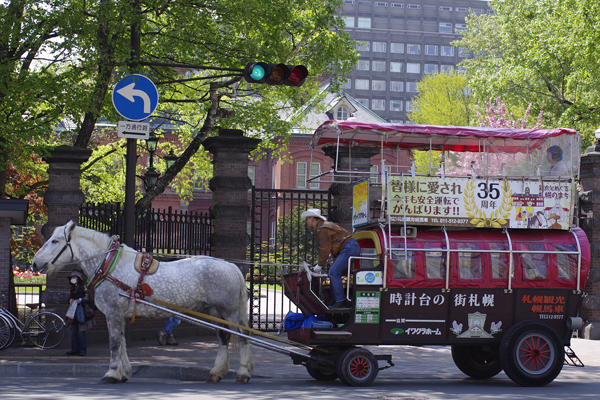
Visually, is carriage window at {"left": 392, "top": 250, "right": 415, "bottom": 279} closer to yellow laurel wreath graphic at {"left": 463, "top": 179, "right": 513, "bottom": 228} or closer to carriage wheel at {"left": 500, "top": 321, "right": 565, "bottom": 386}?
yellow laurel wreath graphic at {"left": 463, "top": 179, "right": 513, "bottom": 228}

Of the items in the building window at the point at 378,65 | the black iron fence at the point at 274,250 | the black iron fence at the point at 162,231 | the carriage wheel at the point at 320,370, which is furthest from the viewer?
the building window at the point at 378,65

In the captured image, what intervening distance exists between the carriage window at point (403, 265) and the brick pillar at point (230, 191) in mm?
6008

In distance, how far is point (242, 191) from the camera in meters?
15.7

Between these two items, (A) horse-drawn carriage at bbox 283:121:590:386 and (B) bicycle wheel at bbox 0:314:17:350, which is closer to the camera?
(A) horse-drawn carriage at bbox 283:121:590:386

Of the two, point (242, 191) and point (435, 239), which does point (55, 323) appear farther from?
point (435, 239)

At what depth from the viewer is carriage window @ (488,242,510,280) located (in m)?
10.4

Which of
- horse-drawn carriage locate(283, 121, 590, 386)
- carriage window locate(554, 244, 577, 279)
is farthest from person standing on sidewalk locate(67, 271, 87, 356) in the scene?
carriage window locate(554, 244, 577, 279)

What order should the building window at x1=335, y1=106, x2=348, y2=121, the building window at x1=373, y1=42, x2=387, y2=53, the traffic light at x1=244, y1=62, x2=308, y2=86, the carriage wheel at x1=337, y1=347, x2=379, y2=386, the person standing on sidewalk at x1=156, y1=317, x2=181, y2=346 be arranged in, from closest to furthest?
the carriage wheel at x1=337, y1=347, x2=379, y2=386, the traffic light at x1=244, y1=62, x2=308, y2=86, the person standing on sidewalk at x1=156, y1=317, x2=181, y2=346, the building window at x1=335, y1=106, x2=348, y2=121, the building window at x1=373, y1=42, x2=387, y2=53

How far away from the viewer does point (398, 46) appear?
101625mm

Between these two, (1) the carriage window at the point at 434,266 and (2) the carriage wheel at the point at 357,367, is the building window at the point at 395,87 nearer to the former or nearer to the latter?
(1) the carriage window at the point at 434,266

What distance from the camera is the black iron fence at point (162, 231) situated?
1498 centimetres

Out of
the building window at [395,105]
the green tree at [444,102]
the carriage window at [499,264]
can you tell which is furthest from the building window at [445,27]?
the carriage window at [499,264]

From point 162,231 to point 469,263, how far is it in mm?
7803

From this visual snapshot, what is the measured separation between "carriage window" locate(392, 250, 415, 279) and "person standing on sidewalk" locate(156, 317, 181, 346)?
232 inches
